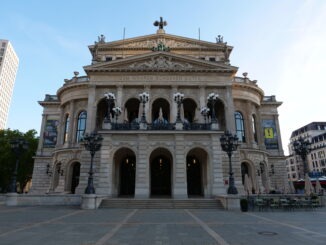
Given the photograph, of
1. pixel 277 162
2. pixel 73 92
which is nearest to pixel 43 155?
pixel 73 92

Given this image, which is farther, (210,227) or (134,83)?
(134,83)

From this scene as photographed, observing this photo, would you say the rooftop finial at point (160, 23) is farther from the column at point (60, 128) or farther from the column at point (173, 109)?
the column at point (60, 128)

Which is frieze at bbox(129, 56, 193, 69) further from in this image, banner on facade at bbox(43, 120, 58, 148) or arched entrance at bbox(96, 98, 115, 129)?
banner on facade at bbox(43, 120, 58, 148)

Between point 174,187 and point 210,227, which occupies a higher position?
point 174,187

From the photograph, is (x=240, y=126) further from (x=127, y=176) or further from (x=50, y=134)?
(x=50, y=134)

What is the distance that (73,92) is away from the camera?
36.5 m

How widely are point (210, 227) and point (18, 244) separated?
7707 millimetres

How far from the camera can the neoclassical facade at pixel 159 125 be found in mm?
25125

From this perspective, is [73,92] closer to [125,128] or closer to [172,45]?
[125,128]

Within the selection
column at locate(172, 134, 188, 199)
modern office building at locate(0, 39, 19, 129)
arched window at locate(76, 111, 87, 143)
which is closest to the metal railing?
column at locate(172, 134, 188, 199)

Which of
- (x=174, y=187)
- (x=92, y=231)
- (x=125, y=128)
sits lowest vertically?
(x=92, y=231)

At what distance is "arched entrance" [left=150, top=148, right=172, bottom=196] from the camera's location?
29844mm

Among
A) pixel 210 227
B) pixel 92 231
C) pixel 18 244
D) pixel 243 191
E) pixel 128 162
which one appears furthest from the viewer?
pixel 128 162

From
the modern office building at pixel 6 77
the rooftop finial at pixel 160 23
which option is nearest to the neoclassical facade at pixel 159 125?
the rooftop finial at pixel 160 23
